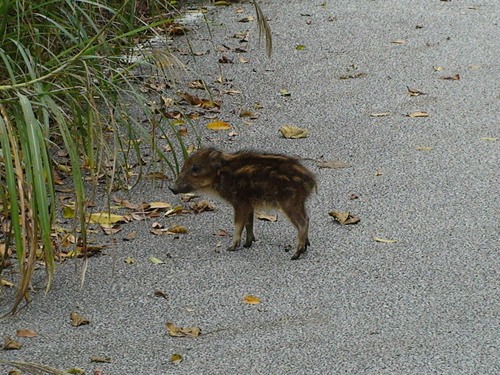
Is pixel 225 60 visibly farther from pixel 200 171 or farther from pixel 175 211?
pixel 200 171

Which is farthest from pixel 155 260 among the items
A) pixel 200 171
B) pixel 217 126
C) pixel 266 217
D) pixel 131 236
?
pixel 217 126

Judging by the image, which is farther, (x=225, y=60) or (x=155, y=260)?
(x=225, y=60)

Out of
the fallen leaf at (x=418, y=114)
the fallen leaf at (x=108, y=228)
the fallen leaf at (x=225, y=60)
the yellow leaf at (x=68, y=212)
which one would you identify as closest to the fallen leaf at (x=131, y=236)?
the fallen leaf at (x=108, y=228)

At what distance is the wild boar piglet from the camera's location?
20.9 ft

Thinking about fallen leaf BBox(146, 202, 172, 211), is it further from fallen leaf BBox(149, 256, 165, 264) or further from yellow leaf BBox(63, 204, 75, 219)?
fallen leaf BBox(149, 256, 165, 264)

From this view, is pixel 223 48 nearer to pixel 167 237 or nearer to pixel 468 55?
pixel 468 55

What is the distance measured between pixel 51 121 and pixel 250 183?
208 centimetres

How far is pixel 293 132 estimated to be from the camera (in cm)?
866

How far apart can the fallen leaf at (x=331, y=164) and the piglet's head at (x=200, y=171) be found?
141cm

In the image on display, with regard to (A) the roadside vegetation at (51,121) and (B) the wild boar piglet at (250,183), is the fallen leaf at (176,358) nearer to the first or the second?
(A) the roadside vegetation at (51,121)

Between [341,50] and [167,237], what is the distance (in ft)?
15.5

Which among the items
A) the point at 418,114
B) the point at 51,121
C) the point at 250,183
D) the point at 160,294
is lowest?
the point at 418,114

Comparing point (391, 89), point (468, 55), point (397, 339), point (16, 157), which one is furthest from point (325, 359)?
point (468, 55)

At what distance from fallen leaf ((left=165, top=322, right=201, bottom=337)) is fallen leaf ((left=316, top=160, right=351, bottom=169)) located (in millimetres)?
2838
